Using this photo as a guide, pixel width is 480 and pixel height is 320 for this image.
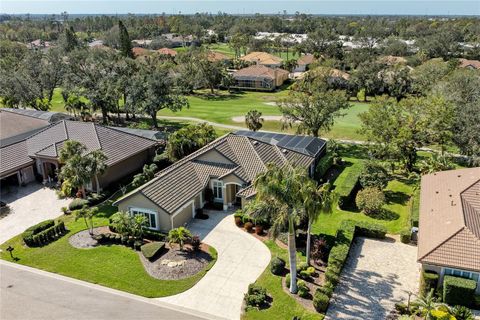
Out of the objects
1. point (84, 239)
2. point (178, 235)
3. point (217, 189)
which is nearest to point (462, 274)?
point (178, 235)

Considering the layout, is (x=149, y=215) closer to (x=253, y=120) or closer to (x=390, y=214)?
(x=390, y=214)

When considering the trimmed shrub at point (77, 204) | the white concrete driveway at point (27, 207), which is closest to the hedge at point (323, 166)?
the trimmed shrub at point (77, 204)

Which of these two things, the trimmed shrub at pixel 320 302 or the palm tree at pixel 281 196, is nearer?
the palm tree at pixel 281 196

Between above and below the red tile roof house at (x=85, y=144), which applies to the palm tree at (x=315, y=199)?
above

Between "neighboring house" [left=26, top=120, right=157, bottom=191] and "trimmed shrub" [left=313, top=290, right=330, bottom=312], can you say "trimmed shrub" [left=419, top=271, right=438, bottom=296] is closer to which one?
"trimmed shrub" [left=313, top=290, right=330, bottom=312]

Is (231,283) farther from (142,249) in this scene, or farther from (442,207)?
(442,207)

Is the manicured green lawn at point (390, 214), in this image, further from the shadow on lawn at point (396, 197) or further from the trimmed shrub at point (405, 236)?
the trimmed shrub at point (405, 236)

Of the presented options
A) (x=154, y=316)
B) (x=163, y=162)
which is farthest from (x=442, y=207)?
(x=163, y=162)

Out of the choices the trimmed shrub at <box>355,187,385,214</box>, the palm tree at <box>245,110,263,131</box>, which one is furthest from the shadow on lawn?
the palm tree at <box>245,110,263,131</box>
